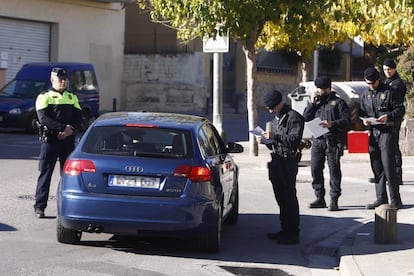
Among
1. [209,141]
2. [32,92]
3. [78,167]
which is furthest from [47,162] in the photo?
[32,92]

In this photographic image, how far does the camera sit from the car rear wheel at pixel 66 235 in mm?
9571

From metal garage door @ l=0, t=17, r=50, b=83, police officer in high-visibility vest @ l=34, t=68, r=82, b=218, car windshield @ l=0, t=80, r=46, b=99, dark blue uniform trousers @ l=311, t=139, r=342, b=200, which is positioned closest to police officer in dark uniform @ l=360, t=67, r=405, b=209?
dark blue uniform trousers @ l=311, t=139, r=342, b=200

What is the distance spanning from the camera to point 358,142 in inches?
782

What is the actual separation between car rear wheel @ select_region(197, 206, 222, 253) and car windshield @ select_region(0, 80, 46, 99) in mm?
17049

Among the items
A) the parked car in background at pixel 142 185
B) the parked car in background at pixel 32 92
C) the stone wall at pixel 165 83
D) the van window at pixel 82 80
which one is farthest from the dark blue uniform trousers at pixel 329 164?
the stone wall at pixel 165 83

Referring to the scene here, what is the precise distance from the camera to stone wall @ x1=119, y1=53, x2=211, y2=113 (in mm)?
38906

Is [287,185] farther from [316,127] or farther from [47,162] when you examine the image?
[47,162]

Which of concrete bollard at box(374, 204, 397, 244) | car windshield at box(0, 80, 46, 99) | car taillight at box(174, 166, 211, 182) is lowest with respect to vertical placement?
concrete bollard at box(374, 204, 397, 244)

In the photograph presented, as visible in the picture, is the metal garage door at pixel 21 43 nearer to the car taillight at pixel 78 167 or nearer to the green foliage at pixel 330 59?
the green foliage at pixel 330 59

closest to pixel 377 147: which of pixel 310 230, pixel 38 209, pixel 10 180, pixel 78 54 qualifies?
pixel 310 230

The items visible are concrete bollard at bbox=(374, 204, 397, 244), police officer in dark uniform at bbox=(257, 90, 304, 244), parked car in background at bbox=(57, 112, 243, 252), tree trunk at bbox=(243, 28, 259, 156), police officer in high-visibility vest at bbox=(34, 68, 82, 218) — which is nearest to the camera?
parked car in background at bbox=(57, 112, 243, 252)

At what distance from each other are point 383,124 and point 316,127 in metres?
0.90

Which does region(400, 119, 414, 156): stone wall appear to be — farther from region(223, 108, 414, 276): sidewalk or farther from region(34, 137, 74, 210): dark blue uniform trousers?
region(34, 137, 74, 210): dark blue uniform trousers

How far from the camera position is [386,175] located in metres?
12.0
